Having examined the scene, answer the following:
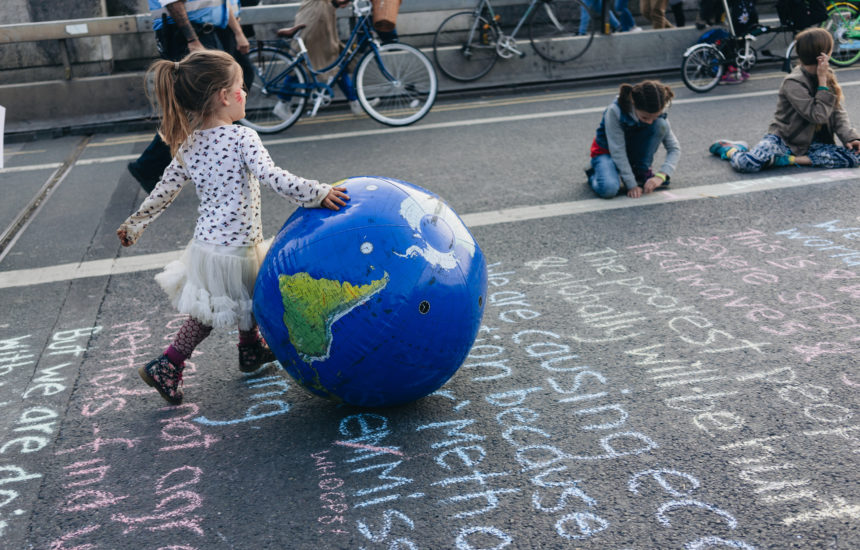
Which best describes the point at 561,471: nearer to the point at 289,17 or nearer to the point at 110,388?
the point at 110,388

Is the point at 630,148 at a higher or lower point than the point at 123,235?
lower

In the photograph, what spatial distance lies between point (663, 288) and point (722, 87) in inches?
283

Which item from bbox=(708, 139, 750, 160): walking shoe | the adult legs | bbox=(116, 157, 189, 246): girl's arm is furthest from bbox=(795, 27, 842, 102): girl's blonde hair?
bbox=(116, 157, 189, 246): girl's arm

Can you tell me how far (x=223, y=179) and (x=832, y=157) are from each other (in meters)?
5.64

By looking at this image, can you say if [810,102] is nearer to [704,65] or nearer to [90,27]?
[704,65]

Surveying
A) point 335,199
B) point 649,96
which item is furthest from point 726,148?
point 335,199

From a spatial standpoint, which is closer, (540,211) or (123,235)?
(123,235)

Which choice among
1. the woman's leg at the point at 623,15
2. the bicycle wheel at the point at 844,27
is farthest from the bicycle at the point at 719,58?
the woman's leg at the point at 623,15

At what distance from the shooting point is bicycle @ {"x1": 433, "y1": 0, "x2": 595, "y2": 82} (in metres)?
11.5

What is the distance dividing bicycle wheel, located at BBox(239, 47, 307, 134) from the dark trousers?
1.28 meters

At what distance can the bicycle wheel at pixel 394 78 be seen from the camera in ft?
30.8

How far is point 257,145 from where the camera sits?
366 centimetres

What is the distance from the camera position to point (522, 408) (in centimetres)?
354

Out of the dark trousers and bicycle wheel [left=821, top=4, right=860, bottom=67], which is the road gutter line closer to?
the dark trousers
